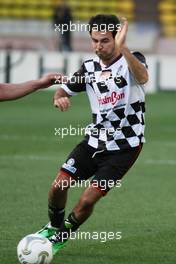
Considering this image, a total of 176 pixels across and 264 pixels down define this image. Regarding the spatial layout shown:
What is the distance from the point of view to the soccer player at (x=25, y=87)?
7.75 meters

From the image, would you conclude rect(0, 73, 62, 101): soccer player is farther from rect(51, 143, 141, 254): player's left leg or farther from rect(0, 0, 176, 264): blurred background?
rect(0, 0, 176, 264): blurred background

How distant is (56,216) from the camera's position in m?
8.38

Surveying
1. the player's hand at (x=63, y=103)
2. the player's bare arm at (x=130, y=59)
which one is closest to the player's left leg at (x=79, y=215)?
the player's hand at (x=63, y=103)

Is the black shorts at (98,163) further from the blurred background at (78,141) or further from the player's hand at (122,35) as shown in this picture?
the player's hand at (122,35)

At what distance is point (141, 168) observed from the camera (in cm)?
1418

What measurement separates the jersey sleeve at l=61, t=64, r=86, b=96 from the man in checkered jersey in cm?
1

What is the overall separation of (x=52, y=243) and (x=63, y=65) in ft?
57.8

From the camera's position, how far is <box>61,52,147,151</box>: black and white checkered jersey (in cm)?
816

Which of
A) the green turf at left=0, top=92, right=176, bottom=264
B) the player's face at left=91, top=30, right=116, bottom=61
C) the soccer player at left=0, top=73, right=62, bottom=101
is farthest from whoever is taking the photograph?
the green turf at left=0, top=92, right=176, bottom=264

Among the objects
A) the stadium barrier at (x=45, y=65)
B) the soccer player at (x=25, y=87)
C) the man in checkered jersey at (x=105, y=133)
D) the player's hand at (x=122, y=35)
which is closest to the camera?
the player's hand at (x=122, y=35)

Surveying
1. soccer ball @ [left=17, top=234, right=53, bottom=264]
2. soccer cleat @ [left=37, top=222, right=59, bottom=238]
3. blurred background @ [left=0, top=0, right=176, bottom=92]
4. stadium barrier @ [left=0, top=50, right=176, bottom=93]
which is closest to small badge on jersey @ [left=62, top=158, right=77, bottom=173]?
soccer cleat @ [left=37, top=222, right=59, bottom=238]

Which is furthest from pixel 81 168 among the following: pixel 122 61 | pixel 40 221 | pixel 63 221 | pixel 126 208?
pixel 126 208

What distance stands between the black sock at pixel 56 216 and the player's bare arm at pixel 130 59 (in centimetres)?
135

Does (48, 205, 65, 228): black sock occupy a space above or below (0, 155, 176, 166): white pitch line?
above
